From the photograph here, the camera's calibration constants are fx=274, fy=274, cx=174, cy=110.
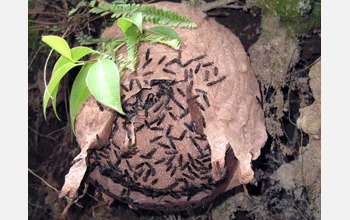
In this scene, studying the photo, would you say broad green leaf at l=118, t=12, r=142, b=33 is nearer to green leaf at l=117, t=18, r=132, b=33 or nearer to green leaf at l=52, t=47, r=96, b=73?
green leaf at l=117, t=18, r=132, b=33

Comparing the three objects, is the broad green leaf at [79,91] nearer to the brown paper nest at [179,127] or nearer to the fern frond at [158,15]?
the brown paper nest at [179,127]

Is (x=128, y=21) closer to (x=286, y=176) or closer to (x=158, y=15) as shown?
(x=158, y=15)

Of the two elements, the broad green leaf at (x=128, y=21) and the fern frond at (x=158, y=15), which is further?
the fern frond at (x=158, y=15)

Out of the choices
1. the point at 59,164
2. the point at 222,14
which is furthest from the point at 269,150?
the point at 59,164

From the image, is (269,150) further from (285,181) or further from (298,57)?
(298,57)

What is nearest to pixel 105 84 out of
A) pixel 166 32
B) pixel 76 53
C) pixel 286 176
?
pixel 76 53

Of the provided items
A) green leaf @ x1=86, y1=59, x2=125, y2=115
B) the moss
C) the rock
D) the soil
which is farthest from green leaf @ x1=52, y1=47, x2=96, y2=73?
the rock

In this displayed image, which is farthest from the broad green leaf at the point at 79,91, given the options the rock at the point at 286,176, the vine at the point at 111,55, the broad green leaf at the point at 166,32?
the rock at the point at 286,176
